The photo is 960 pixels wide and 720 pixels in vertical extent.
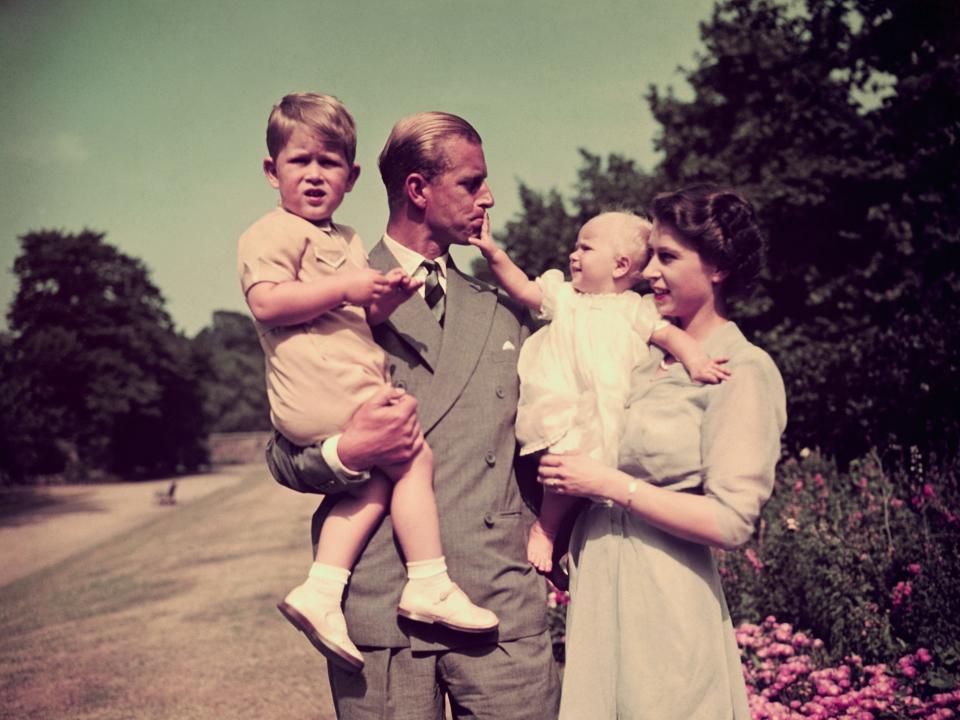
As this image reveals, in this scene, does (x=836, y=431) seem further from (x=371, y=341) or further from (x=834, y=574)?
(x=371, y=341)

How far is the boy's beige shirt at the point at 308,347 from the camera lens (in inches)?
103

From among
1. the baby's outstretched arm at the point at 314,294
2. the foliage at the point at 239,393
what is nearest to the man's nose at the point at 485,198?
the baby's outstretched arm at the point at 314,294

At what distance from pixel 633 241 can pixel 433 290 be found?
0.72 metres

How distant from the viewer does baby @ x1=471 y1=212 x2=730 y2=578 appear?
2.65 meters

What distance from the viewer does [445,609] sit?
8.27 feet

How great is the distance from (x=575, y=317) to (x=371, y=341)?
68cm

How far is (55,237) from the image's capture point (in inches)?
2153

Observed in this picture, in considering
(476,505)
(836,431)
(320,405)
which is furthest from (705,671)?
(836,431)

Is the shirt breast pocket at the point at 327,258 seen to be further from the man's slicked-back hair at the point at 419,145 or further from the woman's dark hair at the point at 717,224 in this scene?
the woman's dark hair at the point at 717,224

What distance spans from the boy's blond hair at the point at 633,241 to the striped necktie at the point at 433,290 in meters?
0.62

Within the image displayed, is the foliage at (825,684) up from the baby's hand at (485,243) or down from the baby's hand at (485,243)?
down

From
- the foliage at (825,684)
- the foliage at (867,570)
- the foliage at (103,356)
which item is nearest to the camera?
the foliage at (825,684)

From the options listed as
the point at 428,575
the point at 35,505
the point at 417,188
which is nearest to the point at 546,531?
the point at 428,575

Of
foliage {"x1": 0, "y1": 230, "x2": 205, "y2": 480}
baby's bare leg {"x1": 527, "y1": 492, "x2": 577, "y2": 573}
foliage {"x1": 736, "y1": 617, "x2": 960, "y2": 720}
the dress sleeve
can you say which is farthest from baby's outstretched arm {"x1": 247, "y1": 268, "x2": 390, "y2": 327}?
foliage {"x1": 0, "y1": 230, "x2": 205, "y2": 480}
